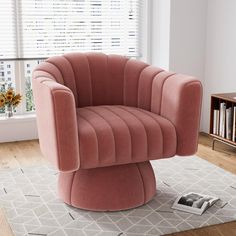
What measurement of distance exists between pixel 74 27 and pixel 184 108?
1.96 meters

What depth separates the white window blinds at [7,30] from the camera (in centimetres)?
381

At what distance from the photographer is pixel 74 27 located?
4.06 metres

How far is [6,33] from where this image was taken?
152 inches

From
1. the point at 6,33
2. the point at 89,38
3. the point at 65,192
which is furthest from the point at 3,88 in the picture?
the point at 65,192

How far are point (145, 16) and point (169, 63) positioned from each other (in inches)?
21.9

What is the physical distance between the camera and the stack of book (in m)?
3.50

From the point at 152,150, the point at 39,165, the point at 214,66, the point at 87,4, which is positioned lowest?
the point at 39,165

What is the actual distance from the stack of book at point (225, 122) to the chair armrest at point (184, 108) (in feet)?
3.63

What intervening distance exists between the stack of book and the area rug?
0.46 m

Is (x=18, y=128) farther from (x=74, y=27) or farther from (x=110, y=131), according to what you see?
(x=110, y=131)

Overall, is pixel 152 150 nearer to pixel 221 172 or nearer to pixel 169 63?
pixel 221 172

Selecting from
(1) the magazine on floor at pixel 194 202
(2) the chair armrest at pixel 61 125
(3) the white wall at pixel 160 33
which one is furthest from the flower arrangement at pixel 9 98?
(1) the magazine on floor at pixel 194 202

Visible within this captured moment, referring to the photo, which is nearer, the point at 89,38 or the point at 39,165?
the point at 39,165

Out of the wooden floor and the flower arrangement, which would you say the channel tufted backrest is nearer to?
the wooden floor
